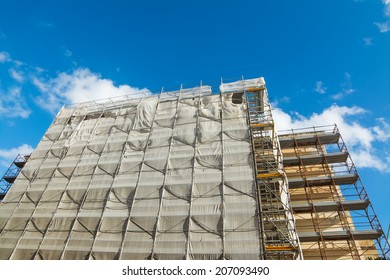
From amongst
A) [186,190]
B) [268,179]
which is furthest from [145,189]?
[268,179]

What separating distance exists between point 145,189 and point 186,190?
2502mm

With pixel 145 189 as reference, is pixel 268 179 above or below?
above

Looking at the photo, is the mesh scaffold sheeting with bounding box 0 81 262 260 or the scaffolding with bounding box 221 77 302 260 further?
the mesh scaffold sheeting with bounding box 0 81 262 260

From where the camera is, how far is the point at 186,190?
14.4 meters

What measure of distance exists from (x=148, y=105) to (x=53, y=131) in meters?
8.35

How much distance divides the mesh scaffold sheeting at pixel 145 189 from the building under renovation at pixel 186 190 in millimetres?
64

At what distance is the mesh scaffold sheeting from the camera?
42.3 feet

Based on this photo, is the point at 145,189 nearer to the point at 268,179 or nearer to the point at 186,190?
the point at 186,190

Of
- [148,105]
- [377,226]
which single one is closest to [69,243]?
[148,105]

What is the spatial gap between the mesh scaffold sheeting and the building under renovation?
0.06 m

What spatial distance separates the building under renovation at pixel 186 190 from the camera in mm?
12992

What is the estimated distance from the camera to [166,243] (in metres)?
12.8

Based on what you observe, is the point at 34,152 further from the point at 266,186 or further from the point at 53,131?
the point at 266,186
